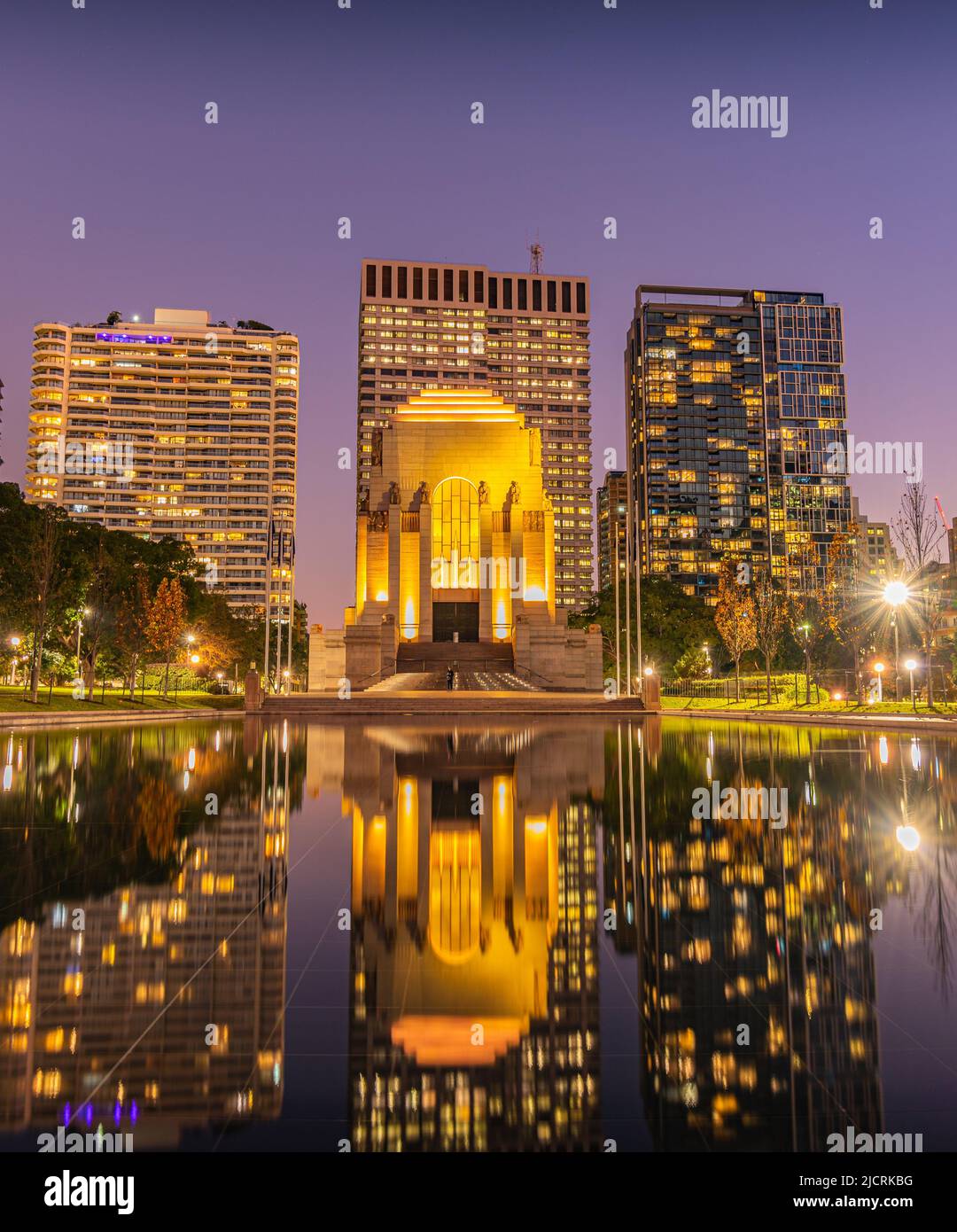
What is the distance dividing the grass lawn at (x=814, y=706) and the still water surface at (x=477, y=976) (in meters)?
33.6

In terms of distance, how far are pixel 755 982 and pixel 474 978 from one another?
1.74 metres

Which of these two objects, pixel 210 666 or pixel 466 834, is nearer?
pixel 466 834

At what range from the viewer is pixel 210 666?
85.2m

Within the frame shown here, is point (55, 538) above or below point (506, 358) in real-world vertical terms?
below

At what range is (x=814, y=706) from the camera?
49.9m

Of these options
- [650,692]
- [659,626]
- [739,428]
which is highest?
[739,428]

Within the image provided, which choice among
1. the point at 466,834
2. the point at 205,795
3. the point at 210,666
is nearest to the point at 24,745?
the point at 205,795

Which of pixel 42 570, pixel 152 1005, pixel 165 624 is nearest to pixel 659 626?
pixel 165 624

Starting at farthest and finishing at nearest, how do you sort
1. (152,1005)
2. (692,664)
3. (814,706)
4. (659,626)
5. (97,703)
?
(692,664), (659,626), (97,703), (814,706), (152,1005)

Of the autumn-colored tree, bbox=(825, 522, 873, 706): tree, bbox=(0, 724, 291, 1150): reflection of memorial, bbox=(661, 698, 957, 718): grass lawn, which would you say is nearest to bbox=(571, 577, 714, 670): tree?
bbox=(661, 698, 957, 718): grass lawn

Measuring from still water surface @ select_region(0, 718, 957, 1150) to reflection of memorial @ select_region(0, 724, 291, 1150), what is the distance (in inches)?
0.8

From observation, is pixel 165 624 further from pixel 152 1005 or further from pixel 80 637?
pixel 152 1005
